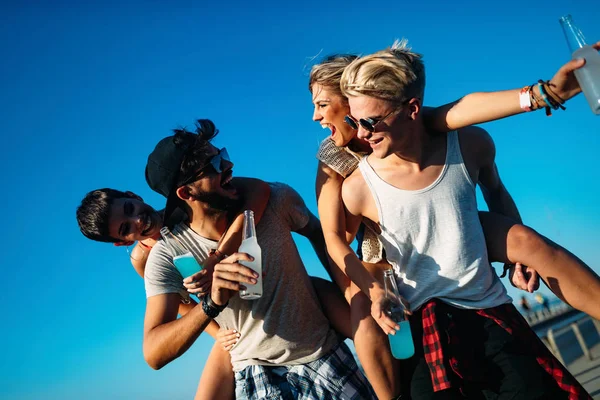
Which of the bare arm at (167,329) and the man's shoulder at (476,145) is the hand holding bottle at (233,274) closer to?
the bare arm at (167,329)

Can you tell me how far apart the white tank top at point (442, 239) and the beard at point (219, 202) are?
4.16 feet

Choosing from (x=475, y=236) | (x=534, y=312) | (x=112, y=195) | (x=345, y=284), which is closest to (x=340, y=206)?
(x=345, y=284)

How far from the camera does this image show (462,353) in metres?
3.39

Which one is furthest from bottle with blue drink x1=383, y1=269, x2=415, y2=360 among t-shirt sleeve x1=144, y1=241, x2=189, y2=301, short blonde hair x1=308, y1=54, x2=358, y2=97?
t-shirt sleeve x1=144, y1=241, x2=189, y2=301

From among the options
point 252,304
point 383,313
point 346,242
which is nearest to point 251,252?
point 252,304

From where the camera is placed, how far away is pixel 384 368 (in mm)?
3557

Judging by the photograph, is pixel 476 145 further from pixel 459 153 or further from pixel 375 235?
pixel 375 235

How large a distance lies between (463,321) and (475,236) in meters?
0.53

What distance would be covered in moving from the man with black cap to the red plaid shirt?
94cm

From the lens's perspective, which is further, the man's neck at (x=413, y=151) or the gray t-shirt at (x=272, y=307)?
the gray t-shirt at (x=272, y=307)

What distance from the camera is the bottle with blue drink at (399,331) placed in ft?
11.3

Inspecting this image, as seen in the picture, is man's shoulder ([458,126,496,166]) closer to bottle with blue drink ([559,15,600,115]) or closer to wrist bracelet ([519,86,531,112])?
wrist bracelet ([519,86,531,112])

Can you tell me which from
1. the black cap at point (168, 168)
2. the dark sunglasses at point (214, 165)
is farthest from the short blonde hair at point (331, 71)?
the black cap at point (168, 168)

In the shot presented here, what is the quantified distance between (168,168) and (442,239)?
7.15 feet
